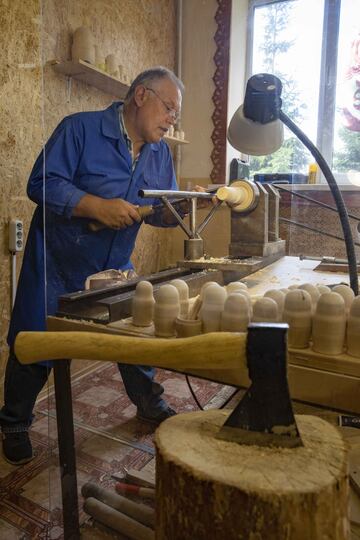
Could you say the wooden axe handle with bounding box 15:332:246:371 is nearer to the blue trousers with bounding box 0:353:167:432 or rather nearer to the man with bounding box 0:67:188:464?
the man with bounding box 0:67:188:464

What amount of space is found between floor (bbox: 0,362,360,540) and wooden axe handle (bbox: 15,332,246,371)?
50 cm

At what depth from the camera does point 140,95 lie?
3.53 ft

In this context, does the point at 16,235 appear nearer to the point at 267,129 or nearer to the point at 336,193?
the point at 267,129

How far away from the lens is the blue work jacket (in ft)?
3.24

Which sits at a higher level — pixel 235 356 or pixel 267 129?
pixel 267 129

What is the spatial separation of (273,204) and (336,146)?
0.22 metres

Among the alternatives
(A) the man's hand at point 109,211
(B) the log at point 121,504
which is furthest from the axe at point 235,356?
(B) the log at point 121,504

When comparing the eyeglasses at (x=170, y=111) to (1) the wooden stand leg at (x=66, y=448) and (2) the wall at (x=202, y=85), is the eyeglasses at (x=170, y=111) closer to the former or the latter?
(2) the wall at (x=202, y=85)

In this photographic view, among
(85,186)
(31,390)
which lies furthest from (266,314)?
(31,390)

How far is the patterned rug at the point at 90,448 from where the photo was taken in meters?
1.22

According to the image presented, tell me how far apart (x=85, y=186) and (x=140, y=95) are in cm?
30

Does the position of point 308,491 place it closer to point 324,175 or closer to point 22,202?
point 324,175

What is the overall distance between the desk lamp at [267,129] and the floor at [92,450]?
505 mm

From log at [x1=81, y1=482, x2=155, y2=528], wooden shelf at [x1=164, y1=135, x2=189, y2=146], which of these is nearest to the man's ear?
wooden shelf at [x1=164, y1=135, x2=189, y2=146]
